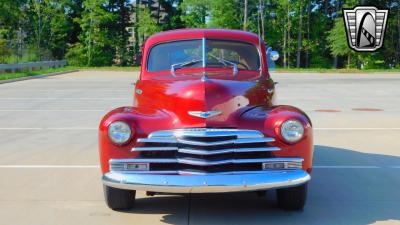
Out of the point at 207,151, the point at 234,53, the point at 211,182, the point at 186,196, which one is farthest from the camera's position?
the point at 234,53

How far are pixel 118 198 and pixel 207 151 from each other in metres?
1.14

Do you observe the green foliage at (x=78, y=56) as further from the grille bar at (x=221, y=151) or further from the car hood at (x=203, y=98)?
the grille bar at (x=221, y=151)

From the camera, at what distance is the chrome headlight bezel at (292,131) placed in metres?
4.99

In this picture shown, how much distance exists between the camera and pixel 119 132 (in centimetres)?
505

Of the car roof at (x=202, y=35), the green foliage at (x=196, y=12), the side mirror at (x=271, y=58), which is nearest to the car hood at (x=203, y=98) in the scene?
the side mirror at (x=271, y=58)

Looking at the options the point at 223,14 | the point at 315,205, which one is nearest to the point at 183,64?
the point at 315,205

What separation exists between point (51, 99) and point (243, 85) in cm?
1436

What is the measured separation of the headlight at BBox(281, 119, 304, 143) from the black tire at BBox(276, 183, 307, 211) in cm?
53

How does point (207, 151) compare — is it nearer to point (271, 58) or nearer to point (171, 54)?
point (171, 54)

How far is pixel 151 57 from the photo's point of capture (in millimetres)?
6684

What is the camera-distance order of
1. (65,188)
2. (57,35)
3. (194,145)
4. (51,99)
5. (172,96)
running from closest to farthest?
(194,145)
(172,96)
(65,188)
(51,99)
(57,35)

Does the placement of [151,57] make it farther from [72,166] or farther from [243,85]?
[72,166]

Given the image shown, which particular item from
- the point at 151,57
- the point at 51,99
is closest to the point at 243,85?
the point at 151,57

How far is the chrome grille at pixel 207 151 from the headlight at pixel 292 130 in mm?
152
